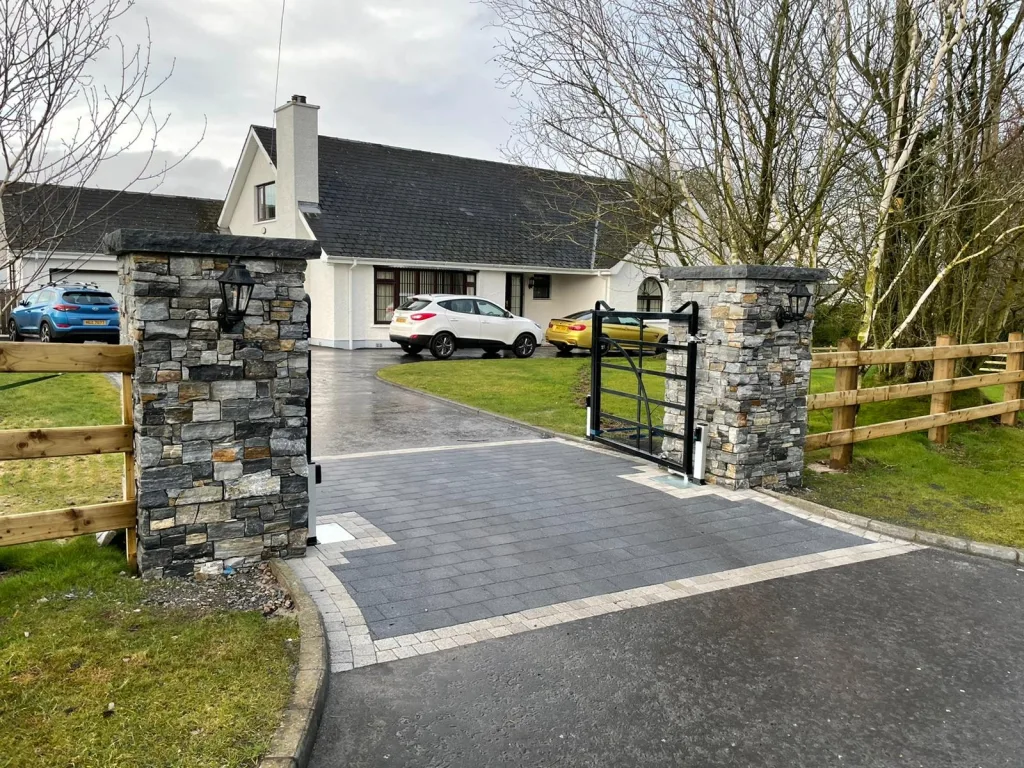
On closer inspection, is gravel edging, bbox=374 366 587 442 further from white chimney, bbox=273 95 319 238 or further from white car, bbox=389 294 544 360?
white chimney, bbox=273 95 319 238

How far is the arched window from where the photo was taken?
86.8 ft

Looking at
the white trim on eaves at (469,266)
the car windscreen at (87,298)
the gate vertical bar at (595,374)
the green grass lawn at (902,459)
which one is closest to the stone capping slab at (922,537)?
the green grass lawn at (902,459)

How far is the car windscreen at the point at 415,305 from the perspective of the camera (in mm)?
18531

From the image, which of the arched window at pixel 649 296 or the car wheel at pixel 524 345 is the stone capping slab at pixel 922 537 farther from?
the arched window at pixel 649 296

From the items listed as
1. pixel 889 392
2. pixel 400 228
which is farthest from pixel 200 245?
pixel 400 228

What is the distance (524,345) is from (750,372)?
43.4 ft

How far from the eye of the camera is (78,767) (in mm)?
2729

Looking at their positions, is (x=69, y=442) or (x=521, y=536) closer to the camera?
(x=69, y=442)

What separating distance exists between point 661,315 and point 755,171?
294 cm

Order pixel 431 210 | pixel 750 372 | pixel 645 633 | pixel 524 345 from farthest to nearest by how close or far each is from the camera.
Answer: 1. pixel 431 210
2. pixel 524 345
3. pixel 750 372
4. pixel 645 633

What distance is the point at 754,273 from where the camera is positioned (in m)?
6.73

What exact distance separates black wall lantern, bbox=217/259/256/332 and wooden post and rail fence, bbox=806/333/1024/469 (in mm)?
5311

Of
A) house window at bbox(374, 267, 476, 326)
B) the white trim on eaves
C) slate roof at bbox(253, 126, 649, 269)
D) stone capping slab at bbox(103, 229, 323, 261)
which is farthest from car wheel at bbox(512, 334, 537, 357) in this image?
stone capping slab at bbox(103, 229, 323, 261)

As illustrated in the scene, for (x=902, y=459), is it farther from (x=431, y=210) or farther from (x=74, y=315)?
(x=431, y=210)
